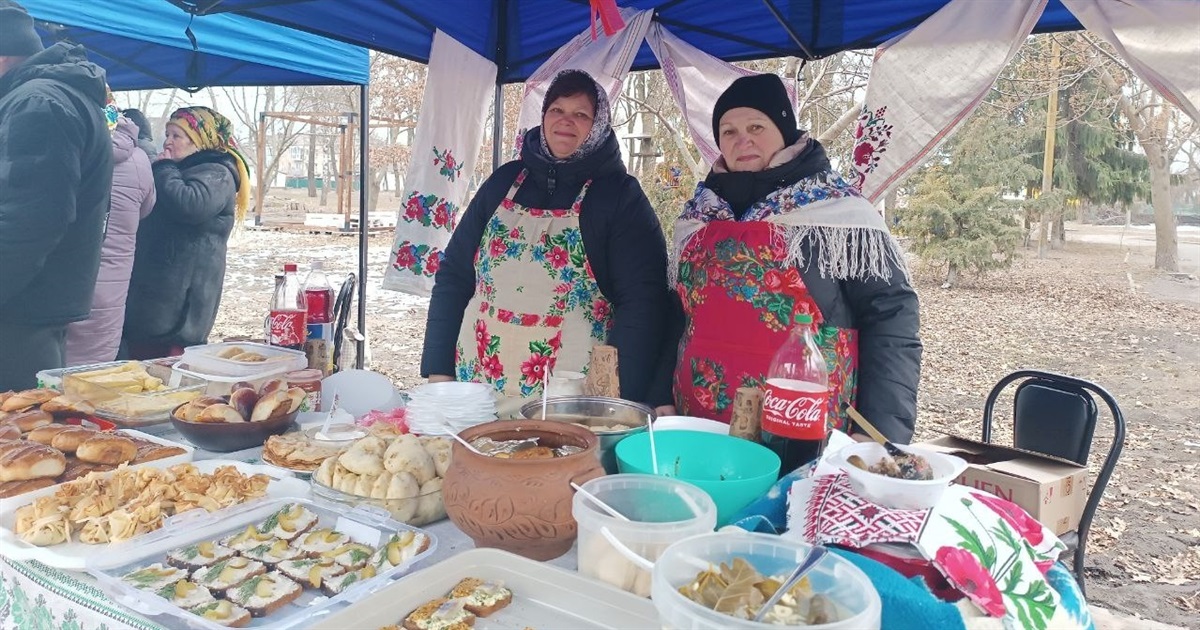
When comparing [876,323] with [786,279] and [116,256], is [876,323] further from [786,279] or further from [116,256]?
[116,256]

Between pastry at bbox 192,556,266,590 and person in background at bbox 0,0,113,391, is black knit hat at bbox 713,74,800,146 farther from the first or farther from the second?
person in background at bbox 0,0,113,391

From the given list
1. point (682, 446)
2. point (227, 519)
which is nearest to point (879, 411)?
point (682, 446)

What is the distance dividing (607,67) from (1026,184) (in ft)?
40.5

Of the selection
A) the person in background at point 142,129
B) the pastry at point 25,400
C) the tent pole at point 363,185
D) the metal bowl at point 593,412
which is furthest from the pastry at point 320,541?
the person in background at point 142,129

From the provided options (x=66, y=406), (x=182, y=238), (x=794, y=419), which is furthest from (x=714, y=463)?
(x=182, y=238)

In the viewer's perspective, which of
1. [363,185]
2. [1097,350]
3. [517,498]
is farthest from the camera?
[1097,350]

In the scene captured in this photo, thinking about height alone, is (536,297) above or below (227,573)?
above

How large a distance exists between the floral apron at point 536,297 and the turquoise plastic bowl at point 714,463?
1199 millimetres

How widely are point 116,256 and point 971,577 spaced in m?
4.17

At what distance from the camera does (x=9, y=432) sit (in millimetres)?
1449

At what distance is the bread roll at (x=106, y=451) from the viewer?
1.42m

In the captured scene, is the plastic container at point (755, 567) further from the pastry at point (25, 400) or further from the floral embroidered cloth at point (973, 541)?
the pastry at point (25, 400)

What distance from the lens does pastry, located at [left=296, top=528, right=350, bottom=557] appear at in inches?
44.5

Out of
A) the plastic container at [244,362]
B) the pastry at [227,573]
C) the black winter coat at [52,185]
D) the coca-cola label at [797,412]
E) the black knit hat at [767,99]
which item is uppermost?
the black knit hat at [767,99]
